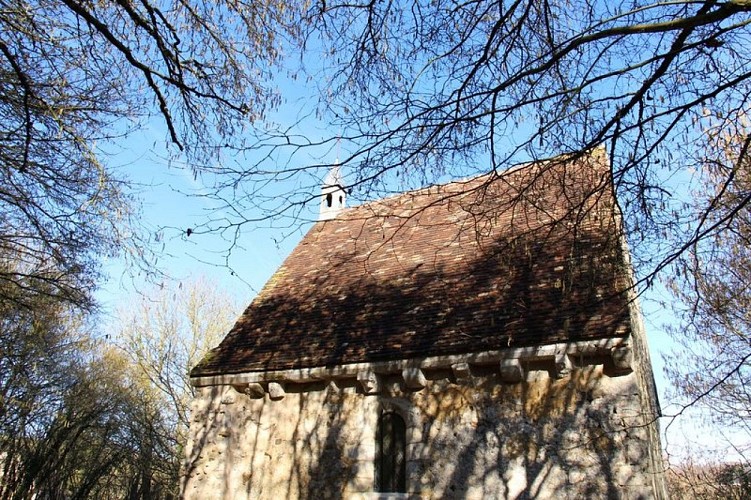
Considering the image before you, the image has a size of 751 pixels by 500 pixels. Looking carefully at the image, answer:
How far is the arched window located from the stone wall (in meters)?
0.16

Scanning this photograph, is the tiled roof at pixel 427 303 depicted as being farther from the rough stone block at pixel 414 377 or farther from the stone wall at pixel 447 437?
the stone wall at pixel 447 437

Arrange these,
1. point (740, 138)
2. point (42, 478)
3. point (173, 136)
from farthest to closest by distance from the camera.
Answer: point (42, 478) → point (173, 136) → point (740, 138)

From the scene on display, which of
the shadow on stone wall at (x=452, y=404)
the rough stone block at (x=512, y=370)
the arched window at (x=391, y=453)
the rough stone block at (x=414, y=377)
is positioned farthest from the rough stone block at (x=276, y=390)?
the rough stone block at (x=512, y=370)

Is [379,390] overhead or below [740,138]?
below

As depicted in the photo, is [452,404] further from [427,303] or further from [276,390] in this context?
[276,390]

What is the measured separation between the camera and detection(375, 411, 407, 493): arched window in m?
8.00

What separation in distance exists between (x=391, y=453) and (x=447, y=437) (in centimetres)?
98

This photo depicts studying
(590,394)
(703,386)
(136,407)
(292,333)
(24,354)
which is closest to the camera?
(590,394)

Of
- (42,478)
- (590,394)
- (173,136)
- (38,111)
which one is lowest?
(42,478)

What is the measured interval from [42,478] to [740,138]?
7.33 meters

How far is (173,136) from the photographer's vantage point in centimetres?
525

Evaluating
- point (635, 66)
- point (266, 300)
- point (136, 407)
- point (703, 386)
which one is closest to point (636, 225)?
point (635, 66)

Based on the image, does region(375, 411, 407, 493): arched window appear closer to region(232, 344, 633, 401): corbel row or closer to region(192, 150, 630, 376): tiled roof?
region(232, 344, 633, 401): corbel row

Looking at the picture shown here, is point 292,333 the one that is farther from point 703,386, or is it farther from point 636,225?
point 703,386
